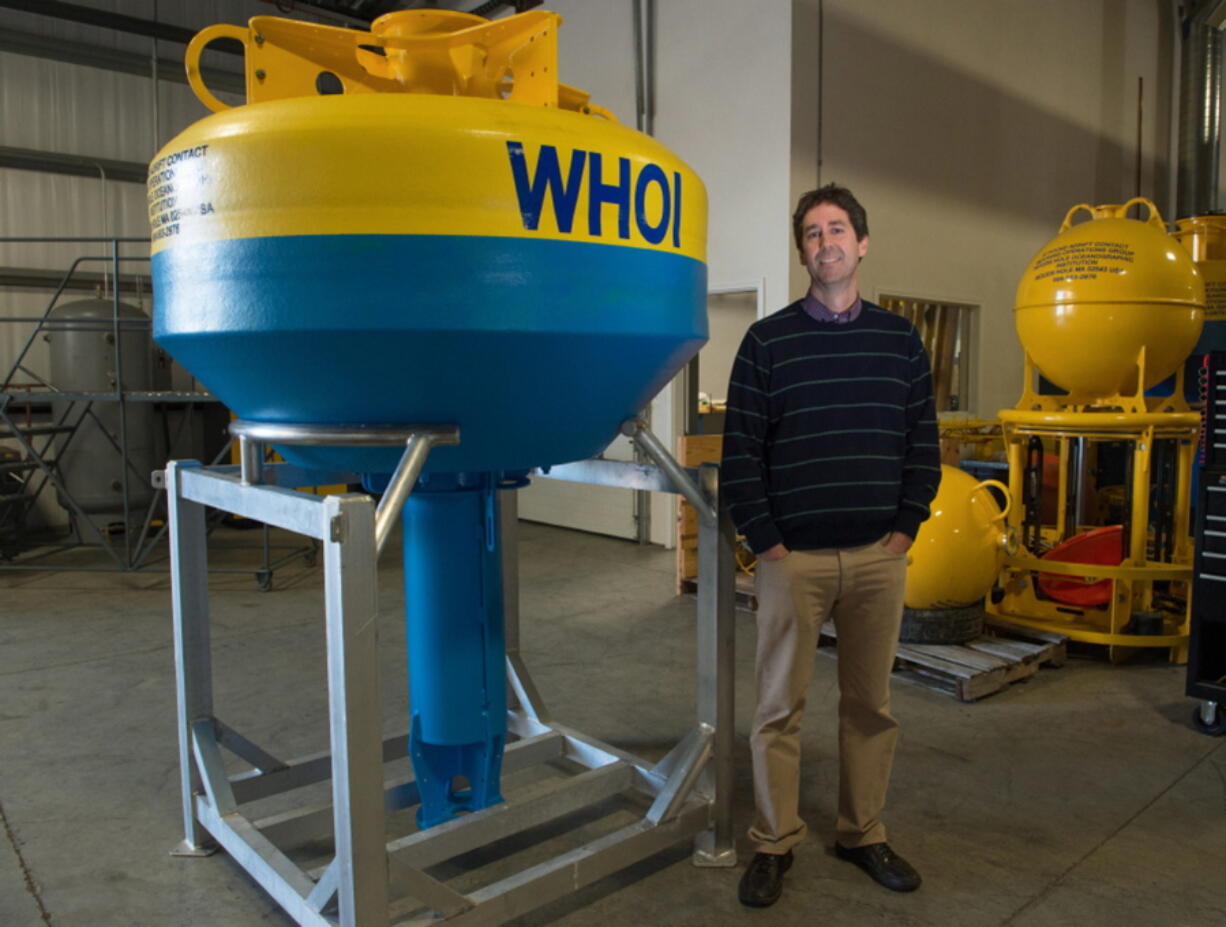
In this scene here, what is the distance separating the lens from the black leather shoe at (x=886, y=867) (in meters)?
2.42

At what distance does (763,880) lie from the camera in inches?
93.4

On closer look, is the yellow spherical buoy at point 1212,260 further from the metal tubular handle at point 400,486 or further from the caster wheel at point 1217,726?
the metal tubular handle at point 400,486

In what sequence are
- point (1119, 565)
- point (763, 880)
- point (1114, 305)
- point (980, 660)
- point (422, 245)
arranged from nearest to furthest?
1. point (422, 245)
2. point (763, 880)
3. point (980, 660)
4. point (1114, 305)
5. point (1119, 565)

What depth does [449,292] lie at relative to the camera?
1693mm

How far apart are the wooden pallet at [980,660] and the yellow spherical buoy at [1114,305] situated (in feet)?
4.34

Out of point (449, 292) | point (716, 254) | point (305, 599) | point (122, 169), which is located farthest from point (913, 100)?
point (122, 169)

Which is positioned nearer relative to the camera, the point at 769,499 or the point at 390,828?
the point at 769,499

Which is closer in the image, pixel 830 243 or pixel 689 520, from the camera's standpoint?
pixel 830 243

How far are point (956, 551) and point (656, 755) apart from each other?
1.75 meters

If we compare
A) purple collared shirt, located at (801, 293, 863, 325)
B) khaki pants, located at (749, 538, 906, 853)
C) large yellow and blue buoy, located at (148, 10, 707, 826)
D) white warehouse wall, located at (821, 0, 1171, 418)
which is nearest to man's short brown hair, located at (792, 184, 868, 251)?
purple collared shirt, located at (801, 293, 863, 325)

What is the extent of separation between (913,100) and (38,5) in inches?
302

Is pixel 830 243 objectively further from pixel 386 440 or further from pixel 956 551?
pixel 956 551

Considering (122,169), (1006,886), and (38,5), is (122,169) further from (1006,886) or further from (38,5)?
(1006,886)

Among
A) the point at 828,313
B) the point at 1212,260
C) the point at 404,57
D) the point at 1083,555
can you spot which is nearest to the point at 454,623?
the point at 828,313
